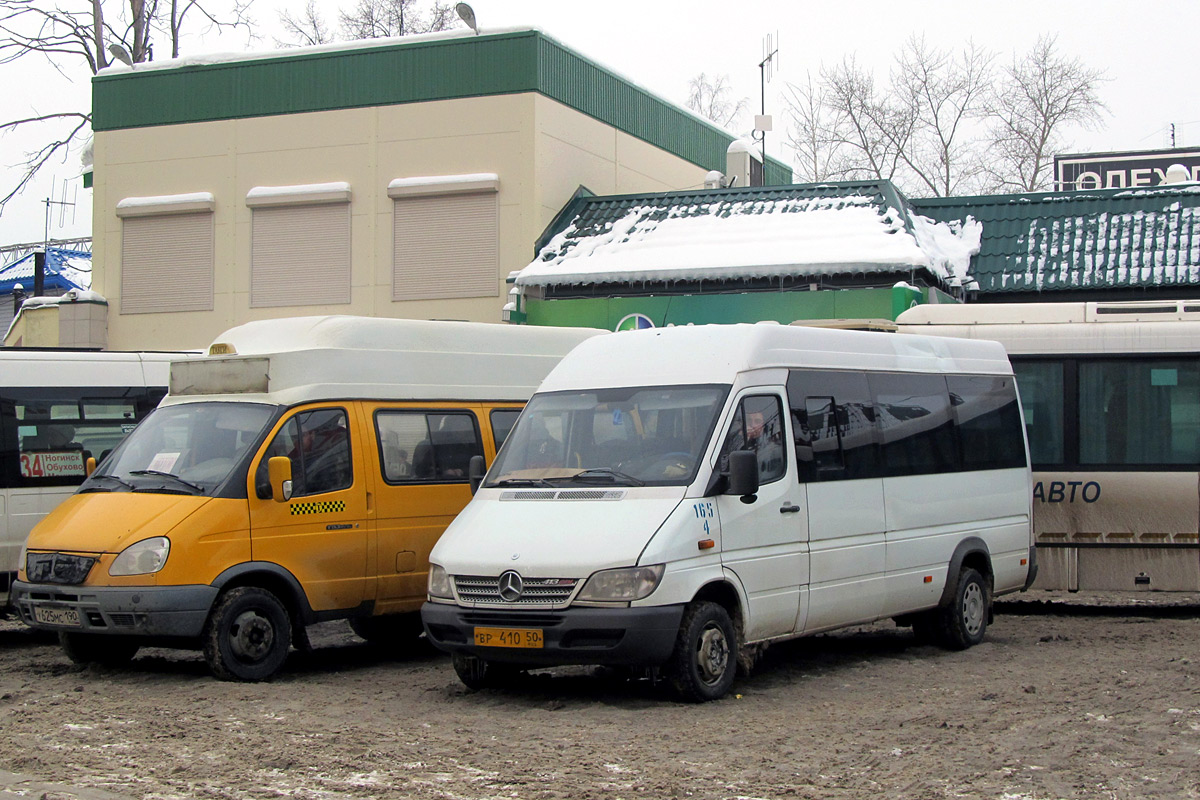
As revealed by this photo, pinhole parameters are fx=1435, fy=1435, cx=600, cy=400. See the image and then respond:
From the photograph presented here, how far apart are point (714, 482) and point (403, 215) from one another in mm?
16208

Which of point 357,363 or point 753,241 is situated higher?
point 753,241

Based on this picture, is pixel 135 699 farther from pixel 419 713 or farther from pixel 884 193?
pixel 884 193

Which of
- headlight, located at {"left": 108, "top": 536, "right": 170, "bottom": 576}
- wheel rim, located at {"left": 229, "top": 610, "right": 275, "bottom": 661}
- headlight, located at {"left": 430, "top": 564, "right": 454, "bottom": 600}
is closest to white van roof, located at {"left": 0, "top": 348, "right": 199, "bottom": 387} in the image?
headlight, located at {"left": 108, "top": 536, "right": 170, "bottom": 576}

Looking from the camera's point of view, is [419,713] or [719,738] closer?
[719,738]

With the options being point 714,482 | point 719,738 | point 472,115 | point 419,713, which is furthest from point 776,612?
point 472,115

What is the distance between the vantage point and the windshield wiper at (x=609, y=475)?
9.32 metres

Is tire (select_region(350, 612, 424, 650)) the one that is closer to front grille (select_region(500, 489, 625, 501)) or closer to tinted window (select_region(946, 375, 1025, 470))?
front grille (select_region(500, 489, 625, 501))

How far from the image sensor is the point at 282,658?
10453mm

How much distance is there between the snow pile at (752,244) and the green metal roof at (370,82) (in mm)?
2733

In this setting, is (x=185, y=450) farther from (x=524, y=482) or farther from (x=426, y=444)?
(x=524, y=482)

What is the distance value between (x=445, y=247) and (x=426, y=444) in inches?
506

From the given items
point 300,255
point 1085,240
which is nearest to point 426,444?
point 1085,240

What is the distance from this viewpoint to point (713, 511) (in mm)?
9211

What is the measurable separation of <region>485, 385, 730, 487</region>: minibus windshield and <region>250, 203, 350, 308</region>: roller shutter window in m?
15.4
